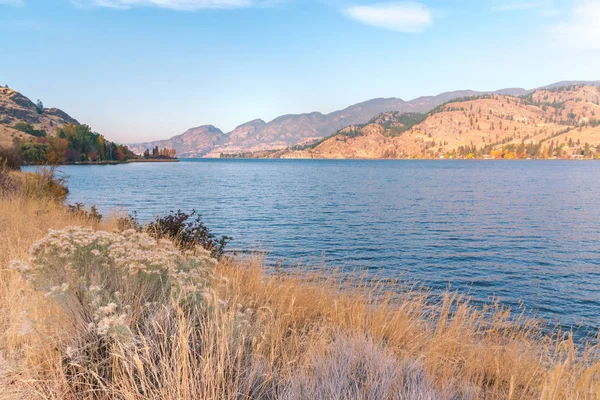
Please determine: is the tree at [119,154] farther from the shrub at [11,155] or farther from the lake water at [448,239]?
the shrub at [11,155]

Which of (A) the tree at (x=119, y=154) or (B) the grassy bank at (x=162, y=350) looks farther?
(A) the tree at (x=119, y=154)

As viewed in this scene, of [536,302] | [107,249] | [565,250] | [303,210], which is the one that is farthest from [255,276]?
[303,210]

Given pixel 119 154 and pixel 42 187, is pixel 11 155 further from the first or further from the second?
pixel 119 154

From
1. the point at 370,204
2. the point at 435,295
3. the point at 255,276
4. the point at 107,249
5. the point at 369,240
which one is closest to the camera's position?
the point at 107,249

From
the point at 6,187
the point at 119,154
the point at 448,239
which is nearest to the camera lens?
the point at 6,187

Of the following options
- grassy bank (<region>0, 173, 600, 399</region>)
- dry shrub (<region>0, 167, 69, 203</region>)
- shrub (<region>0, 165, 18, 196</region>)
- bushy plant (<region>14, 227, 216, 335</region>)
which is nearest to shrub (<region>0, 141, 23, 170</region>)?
dry shrub (<region>0, 167, 69, 203</region>)

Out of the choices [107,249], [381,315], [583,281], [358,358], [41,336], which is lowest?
[583,281]

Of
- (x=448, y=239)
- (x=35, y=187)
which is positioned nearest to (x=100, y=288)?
(x=35, y=187)

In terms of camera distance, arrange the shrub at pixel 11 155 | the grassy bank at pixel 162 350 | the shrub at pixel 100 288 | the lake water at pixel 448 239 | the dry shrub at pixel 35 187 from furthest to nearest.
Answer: the shrub at pixel 11 155 < the dry shrub at pixel 35 187 < the lake water at pixel 448 239 < the shrub at pixel 100 288 < the grassy bank at pixel 162 350

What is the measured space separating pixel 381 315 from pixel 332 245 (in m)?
15.9

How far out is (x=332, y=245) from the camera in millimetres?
21938

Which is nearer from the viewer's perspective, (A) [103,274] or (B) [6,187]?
(A) [103,274]

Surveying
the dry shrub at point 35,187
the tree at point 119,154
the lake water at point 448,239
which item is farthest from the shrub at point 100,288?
the tree at point 119,154

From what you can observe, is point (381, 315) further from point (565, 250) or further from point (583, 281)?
point (565, 250)
